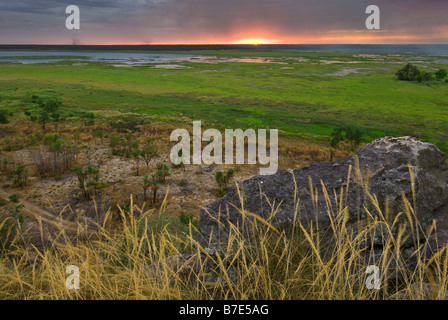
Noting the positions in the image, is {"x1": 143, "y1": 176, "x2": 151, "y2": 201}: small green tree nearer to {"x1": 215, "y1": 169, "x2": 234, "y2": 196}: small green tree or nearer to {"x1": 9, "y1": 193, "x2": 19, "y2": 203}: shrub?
{"x1": 215, "y1": 169, "x2": 234, "y2": 196}: small green tree

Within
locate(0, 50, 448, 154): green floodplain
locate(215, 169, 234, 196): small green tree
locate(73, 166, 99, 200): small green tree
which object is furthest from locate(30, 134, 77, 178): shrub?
locate(0, 50, 448, 154): green floodplain

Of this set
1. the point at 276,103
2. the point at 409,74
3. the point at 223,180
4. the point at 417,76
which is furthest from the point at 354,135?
the point at 409,74

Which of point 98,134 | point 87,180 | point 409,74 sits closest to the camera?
point 87,180

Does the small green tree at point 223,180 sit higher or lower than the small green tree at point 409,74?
lower

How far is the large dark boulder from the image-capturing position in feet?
11.7

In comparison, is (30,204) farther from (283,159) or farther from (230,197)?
(283,159)

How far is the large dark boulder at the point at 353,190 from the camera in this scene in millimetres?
3559

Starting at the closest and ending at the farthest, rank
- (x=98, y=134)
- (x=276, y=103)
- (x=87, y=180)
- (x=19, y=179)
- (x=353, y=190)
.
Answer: (x=353, y=190) → (x=19, y=179) → (x=87, y=180) → (x=98, y=134) → (x=276, y=103)

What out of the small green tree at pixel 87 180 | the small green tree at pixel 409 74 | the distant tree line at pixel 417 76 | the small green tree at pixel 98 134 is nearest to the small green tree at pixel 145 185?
the small green tree at pixel 87 180

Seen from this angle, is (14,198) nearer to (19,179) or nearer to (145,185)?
(19,179)

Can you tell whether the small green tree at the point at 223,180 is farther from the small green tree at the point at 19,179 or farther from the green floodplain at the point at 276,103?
the green floodplain at the point at 276,103

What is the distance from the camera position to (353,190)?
3.74 m

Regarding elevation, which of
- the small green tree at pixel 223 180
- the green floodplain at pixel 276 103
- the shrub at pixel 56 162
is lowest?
the small green tree at pixel 223 180
